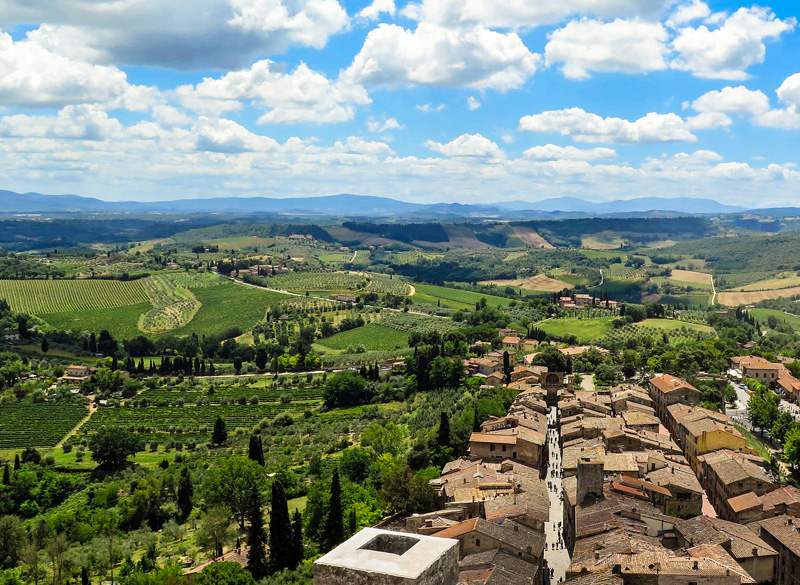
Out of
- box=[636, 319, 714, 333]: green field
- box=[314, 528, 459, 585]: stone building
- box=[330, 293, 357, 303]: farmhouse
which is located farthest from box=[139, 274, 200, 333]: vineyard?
box=[314, 528, 459, 585]: stone building

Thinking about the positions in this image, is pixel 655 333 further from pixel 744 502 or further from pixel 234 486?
pixel 234 486

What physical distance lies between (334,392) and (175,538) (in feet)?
132

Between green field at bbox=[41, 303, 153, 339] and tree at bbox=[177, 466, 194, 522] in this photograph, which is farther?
green field at bbox=[41, 303, 153, 339]

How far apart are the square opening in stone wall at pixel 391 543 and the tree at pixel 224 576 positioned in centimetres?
2396

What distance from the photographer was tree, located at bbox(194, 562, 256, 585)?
35.5 metres

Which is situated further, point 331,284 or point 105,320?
point 331,284

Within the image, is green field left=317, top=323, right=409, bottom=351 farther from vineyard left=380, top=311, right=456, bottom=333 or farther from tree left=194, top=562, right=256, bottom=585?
tree left=194, top=562, right=256, bottom=585

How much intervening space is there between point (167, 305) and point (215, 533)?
119 metres

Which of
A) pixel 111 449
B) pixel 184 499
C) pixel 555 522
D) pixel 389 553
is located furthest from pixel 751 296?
pixel 389 553

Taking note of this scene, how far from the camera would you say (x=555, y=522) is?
1892 inches

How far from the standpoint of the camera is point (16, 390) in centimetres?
9781

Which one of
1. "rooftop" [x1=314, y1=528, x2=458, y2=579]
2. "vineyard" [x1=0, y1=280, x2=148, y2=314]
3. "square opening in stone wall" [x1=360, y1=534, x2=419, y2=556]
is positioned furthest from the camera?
"vineyard" [x1=0, y1=280, x2=148, y2=314]

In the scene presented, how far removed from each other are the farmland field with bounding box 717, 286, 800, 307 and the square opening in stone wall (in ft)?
594

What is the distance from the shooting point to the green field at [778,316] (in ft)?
470
